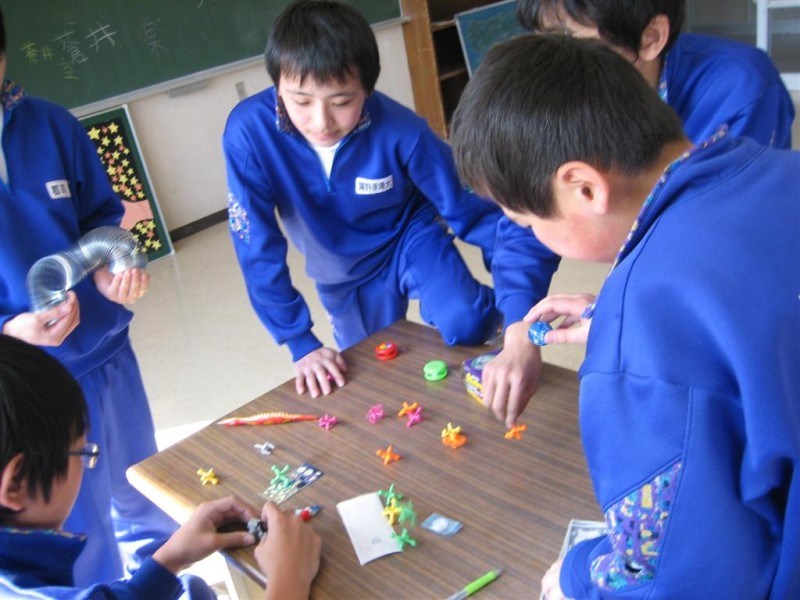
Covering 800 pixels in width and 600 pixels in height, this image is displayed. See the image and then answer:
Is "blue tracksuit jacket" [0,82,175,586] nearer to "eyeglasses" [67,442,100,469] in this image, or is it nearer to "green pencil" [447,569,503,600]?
"eyeglasses" [67,442,100,469]

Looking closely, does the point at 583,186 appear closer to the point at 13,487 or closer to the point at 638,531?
the point at 638,531

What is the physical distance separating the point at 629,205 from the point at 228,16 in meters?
3.99

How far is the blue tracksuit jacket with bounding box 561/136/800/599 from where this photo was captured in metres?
0.62

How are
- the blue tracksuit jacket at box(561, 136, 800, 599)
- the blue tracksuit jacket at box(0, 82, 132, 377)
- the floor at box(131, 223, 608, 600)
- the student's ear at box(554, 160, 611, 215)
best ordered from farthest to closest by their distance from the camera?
1. the floor at box(131, 223, 608, 600)
2. the blue tracksuit jacket at box(0, 82, 132, 377)
3. the student's ear at box(554, 160, 611, 215)
4. the blue tracksuit jacket at box(561, 136, 800, 599)

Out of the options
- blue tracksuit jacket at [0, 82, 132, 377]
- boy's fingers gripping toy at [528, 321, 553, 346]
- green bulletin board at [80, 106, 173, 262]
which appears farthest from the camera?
green bulletin board at [80, 106, 173, 262]

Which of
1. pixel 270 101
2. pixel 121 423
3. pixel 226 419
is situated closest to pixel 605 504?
pixel 226 419

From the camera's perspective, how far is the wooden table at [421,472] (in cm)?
92

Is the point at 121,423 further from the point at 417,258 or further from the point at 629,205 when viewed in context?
the point at 629,205

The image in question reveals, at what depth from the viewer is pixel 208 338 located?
3.27 meters

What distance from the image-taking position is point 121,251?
5.06ft

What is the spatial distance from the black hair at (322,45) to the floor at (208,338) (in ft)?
4.90

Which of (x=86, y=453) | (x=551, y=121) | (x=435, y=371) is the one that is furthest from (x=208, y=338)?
(x=551, y=121)

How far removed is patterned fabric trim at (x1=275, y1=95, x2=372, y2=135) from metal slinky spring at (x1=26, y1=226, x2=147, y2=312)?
400 mm

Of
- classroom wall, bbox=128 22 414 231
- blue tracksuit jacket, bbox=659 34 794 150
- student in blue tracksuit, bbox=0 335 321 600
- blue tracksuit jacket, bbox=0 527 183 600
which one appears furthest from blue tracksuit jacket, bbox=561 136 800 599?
classroom wall, bbox=128 22 414 231
